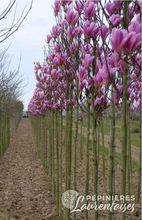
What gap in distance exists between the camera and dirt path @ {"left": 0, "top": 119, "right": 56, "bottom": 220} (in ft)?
21.2

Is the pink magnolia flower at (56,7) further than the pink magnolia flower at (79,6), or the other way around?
the pink magnolia flower at (56,7)

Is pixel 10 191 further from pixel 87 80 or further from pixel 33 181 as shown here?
pixel 87 80

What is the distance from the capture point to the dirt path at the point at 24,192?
6.47 metres

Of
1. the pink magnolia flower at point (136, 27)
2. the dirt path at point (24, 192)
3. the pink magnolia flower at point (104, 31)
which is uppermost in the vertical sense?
the pink magnolia flower at point (104, 31)

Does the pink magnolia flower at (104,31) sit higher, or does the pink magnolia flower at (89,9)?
the pink magnolia flower at (89,9)

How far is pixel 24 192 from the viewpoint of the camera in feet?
26.6

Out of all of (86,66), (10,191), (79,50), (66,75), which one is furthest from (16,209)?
(86,66)

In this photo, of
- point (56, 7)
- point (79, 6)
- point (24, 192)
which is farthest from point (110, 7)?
point (24, 192)

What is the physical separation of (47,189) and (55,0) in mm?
5326

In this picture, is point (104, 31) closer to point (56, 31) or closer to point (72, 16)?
point (72, 16)

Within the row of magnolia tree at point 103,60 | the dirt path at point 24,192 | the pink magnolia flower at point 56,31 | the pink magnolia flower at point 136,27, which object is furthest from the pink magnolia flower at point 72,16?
the dirt path at point 24,192

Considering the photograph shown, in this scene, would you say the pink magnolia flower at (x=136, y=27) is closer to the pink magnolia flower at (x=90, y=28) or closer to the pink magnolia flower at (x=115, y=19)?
the pink magnolia flower at (x=115, y=19)

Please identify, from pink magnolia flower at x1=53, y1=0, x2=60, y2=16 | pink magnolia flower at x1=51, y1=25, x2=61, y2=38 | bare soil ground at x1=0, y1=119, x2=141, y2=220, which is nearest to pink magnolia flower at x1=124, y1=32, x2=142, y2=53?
pink magnolia flower at x1=53, y1=0, x2=60, y2=16

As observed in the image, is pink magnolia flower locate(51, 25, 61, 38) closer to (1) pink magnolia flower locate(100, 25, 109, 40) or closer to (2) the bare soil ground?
(1) pink magnolia flower locate(100, 25, 109, 40)
